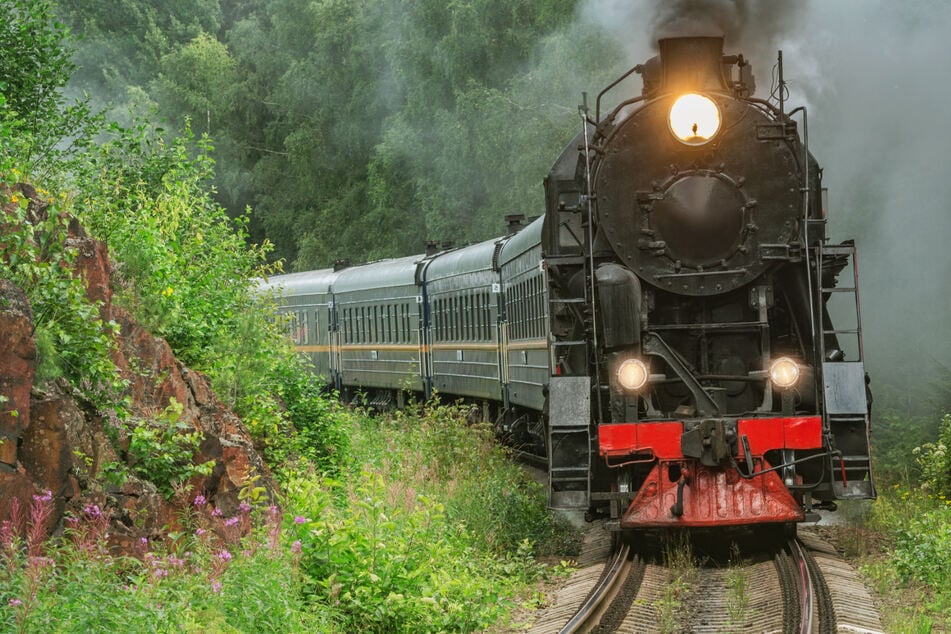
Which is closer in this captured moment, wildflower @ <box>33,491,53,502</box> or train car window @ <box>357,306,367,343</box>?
wildflower @ <box>33,491,53,502</box>

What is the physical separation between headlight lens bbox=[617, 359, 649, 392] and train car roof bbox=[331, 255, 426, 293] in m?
12.5

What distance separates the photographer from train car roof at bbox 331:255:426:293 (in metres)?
21.9

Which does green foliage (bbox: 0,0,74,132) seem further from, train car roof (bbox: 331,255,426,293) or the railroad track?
train car roof (bbox: 331,255,426,293)

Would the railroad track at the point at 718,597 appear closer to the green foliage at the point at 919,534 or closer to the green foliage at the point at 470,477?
the green foliage at the point at 919,534

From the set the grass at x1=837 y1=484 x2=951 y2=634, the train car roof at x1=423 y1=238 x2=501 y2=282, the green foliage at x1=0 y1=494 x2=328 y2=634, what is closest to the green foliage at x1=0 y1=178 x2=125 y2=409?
the green foliage at x1=0 y1=494 x2=328 y2=634

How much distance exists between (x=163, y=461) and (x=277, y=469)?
3003 millimetres

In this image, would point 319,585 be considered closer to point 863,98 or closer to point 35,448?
point 35,448

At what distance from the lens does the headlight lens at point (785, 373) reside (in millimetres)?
8828

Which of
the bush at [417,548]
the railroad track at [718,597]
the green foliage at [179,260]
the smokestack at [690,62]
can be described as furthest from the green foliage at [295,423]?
the smokestack at [690,62]

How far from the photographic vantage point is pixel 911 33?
56.3 feet

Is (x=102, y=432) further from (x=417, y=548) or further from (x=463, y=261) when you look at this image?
(x=463, y=261)

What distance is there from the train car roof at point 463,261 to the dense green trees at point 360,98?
234 inches

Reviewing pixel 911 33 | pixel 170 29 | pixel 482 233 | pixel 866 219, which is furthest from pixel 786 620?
pixel 170 29

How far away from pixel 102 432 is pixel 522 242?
7.63 meters
